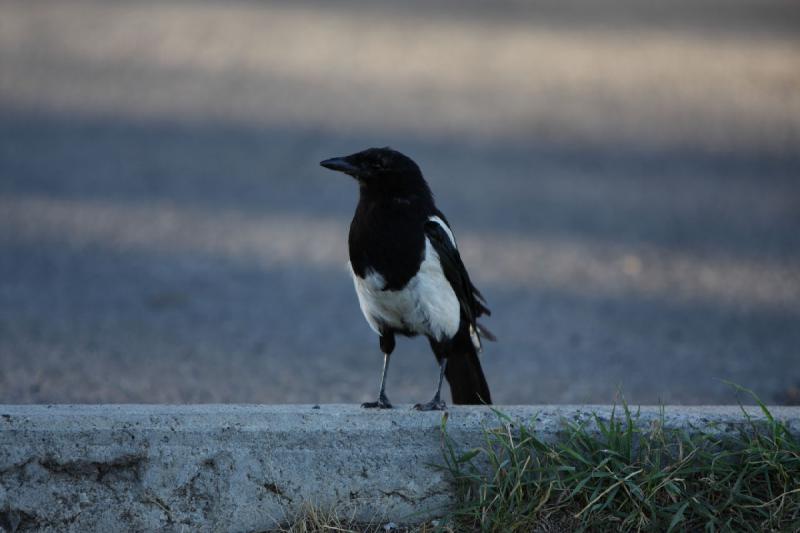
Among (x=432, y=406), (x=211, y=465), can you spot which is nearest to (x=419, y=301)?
(x=432, y=406)

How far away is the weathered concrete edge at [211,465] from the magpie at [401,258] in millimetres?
293

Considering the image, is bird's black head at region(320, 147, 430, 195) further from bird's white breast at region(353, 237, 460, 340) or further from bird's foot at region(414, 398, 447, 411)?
bird's foot at region(414, 398, 447, 411)

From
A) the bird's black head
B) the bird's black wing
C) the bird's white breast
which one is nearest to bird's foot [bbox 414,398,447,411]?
the bird's white breast

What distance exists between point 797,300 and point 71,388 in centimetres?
434

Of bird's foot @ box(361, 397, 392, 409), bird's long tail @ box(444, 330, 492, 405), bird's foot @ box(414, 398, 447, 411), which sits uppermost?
bird's foot @ box(414, 398, 447, 411)

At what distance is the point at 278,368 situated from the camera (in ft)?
19.3

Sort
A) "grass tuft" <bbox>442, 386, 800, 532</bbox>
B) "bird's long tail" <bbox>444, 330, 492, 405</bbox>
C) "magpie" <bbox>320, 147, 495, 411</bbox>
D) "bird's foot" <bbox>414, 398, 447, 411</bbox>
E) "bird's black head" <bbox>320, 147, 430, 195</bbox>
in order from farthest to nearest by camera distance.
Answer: "bird's long tail" <bbox>444, 330, 492, 405</bbox>
"bird's black head" <bbox>320, 147, 430, 195</bbox>
"magpie" <bbox>320, 147, 495, 411</bbox>
"bird's foot" <bbox>414, 398, 447, 411</bbox>
"grass tuft" <bbox>442, 386, 800, 532</bbox>

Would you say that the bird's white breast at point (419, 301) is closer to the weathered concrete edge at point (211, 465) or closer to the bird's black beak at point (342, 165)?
the bird's black beak at point (342, 165)

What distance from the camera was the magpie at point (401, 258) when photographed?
12.6ft

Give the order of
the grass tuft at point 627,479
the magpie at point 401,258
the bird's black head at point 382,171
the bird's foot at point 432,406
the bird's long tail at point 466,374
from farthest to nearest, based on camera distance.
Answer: the bird's long tail at point 466,374 < the bird's black head at point 382,171 < the magpie at point 401,258 < the bird's foot at point 432,406 < the grass tuft at point 627,479

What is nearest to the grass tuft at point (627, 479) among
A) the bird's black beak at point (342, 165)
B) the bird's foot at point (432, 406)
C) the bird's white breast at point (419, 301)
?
the bird's foot at point (432, 406)

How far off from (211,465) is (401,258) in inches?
36.5

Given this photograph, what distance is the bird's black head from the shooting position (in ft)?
13.0

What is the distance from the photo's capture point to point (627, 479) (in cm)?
339
